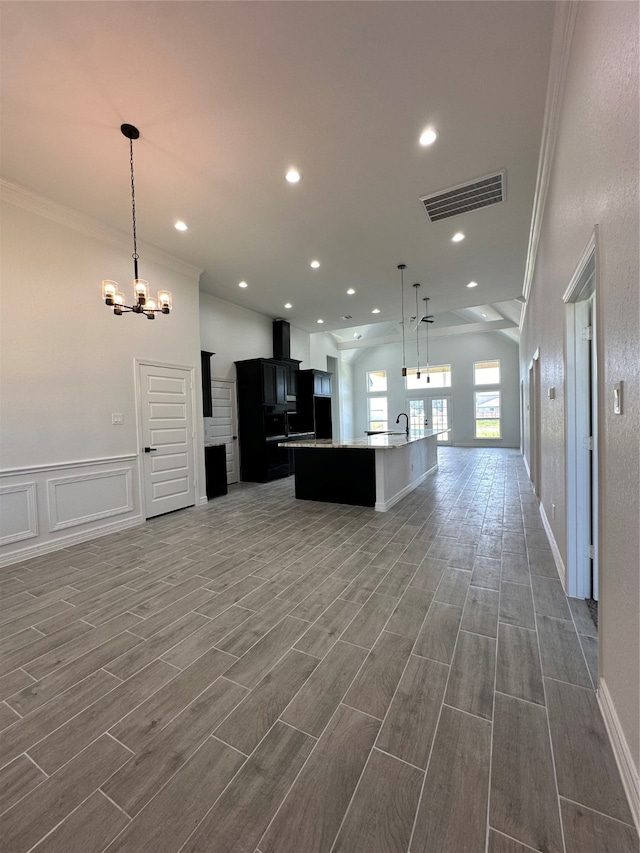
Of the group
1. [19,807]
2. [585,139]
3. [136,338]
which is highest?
[585,139]

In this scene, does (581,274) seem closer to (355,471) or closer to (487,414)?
(355,471)

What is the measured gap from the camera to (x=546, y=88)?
7.86 ft

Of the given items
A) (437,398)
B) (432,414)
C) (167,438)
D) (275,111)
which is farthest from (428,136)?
(432,414)

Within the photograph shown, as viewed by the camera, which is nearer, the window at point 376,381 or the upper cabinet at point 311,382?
the upper cabinet at point 311,382

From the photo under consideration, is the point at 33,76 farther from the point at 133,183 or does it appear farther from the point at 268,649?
the point at 268,649

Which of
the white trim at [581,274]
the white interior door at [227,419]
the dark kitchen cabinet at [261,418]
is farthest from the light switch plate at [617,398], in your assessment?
the white interior door at [227,419]

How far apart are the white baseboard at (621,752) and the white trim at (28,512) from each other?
447 cm

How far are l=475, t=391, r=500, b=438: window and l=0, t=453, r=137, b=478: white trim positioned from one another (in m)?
10.8

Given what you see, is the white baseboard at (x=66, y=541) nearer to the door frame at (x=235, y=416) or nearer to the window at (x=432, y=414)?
the door frame at (x=235, y=416)

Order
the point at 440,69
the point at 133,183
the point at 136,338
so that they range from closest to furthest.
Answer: the point at 440,69 < the point at 133,183 < the point at 136,338

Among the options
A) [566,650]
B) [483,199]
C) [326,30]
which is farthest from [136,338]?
[566,650]

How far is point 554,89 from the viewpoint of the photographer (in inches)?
90.7

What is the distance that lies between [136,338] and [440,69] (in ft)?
12.9

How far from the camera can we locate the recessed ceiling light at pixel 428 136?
2.75 meters
